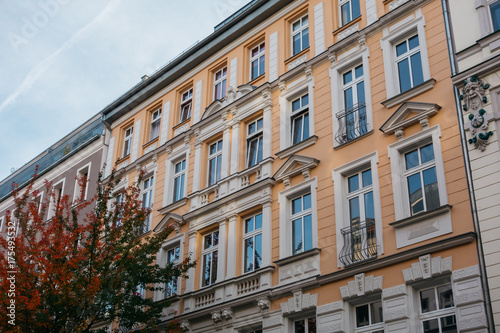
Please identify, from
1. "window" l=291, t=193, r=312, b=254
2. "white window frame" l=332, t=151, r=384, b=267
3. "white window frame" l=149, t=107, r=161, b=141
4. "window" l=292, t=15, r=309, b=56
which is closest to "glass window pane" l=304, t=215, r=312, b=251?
"window" l=291, t=193, r=312, b=254

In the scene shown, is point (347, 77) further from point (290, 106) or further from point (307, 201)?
point (307, 201)

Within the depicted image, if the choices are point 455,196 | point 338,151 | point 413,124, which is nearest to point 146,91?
point 338,151

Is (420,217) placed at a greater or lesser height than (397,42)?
lesser

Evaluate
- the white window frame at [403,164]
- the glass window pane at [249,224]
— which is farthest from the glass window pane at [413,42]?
the glass window pane at [249,224]

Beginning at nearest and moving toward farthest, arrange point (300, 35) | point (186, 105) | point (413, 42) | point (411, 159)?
point (411, 159) < point (413, 42) < point (300, 35) < point (186, 105)

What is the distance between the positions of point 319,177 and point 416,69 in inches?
160

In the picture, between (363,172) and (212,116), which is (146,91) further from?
(363,172)

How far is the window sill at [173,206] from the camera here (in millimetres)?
23688

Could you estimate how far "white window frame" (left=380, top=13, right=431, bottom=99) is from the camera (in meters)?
18.1

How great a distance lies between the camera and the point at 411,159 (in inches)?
672

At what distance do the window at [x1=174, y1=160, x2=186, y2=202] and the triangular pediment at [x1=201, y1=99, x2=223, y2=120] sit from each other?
2062 millimetres

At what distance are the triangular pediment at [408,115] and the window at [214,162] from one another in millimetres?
7520

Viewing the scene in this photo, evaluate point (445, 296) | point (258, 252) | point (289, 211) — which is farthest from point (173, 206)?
point (445, 296)

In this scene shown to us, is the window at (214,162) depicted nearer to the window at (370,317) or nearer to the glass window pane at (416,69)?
the glass window pane at (416,69)
